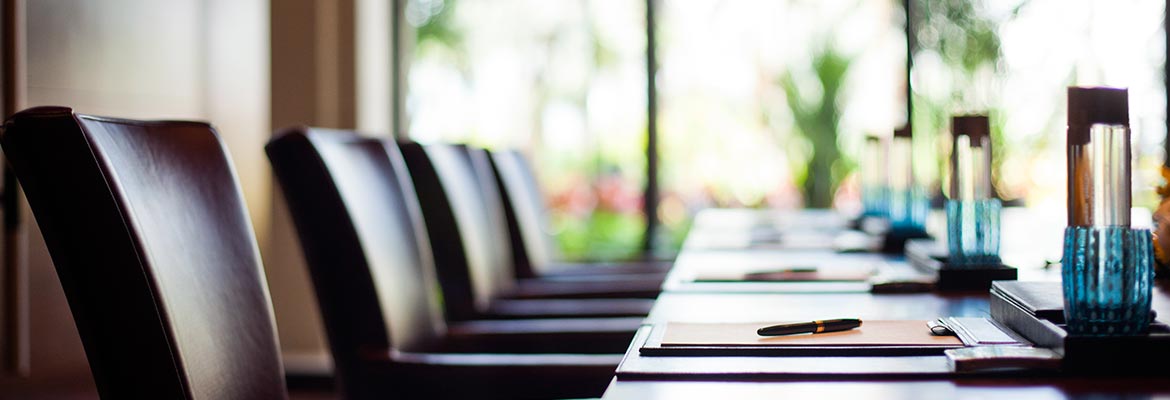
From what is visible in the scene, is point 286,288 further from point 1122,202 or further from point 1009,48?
point 1122,202

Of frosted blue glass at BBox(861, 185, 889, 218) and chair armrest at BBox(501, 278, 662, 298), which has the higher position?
frosted blue glass at BBox(861, 185, 889, 218)

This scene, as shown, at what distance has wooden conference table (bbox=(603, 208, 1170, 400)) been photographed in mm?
919

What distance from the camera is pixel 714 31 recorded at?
4.54 meters

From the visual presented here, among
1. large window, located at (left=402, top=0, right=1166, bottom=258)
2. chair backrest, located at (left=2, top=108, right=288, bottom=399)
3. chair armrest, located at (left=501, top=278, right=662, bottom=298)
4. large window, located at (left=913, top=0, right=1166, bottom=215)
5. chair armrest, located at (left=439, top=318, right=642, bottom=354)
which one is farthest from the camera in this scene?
large window, located at (left=402, top=0, right=1166, bottom=258)

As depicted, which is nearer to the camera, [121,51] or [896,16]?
[121,51]

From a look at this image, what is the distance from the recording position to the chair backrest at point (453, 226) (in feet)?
8.29

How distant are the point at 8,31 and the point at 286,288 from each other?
190 centimetres

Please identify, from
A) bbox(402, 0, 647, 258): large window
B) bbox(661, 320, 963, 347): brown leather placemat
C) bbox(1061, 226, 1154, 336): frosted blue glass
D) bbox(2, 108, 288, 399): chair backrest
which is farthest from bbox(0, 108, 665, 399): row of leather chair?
bbox(402, 0, 647, 258): large window

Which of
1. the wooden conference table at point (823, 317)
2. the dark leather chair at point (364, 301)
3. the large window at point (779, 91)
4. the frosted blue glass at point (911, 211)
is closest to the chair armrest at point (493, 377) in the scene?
the dark leather chair at point (364, 301)

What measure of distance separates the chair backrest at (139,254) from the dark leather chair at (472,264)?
3.94ft

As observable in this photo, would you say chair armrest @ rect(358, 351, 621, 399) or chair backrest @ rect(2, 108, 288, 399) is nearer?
chair backrest @ rect(2, 108, 288, 399)

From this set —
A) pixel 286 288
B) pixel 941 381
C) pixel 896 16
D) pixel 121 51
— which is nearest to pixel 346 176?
pixel 941 381

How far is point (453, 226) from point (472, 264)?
0.39 feet

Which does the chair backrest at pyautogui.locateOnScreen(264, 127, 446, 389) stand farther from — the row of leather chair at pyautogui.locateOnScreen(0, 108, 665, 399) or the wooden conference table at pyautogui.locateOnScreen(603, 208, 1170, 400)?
the wooden conference table at pyautogui.locateOnScreen(603, 208, 1170, 400)
